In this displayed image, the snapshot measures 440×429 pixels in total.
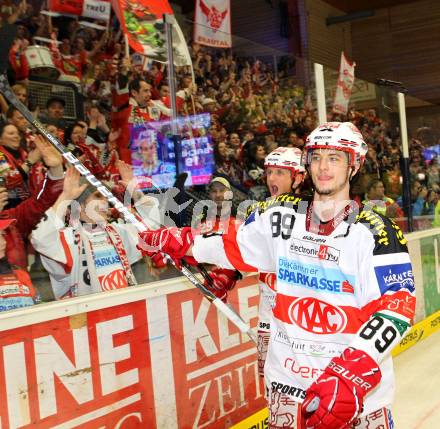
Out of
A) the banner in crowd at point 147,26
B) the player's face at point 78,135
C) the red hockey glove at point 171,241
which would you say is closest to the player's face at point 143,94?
the banner in crowd at point 147,26

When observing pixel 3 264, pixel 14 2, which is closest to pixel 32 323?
pixel 3 264

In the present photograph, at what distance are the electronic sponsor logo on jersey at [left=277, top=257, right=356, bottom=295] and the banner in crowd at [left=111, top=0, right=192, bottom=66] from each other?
175 cm

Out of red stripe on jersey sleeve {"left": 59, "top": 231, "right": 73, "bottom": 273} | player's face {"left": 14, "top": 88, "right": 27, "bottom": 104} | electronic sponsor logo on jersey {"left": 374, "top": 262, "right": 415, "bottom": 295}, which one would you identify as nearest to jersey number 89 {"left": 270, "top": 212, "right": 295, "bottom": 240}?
electronic sponsor logo on jersey {"left": 374, "top": 262, "right": 415, "bottom": 295}

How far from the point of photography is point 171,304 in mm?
2971

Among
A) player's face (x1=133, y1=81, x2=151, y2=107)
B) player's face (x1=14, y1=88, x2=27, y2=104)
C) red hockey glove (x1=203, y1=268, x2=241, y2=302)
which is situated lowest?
red hockey glove (x1=203, y1=268, x2=241, y2=302)

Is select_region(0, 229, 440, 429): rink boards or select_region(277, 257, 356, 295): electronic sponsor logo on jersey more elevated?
select_region(277, 257, 356, 295): electronic sponsor logo on jersey

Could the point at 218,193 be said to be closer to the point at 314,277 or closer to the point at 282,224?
the point at 282,224

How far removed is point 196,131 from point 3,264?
161cm

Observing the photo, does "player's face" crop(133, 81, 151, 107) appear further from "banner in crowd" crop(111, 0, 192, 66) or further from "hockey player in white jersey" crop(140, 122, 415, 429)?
"hockey player in white jersey" crop(140, 122, 415, 429)

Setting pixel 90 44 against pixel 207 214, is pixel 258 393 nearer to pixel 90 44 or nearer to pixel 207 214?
pixel 207 214

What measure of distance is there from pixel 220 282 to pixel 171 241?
64cm

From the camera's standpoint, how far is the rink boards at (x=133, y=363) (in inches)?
89.6

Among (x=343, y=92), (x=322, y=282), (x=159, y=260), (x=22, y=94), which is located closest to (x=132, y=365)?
(x=159, y=260)

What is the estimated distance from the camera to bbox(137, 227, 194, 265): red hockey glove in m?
2.28
